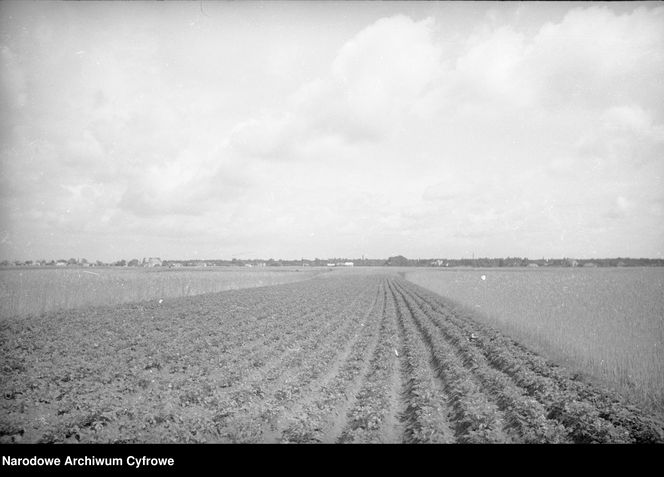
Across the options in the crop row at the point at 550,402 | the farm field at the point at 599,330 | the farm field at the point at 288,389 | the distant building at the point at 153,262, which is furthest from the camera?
the distant building at the point at 153,262

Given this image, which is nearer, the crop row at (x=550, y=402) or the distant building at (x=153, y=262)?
the crop row at (x=550, y=402)

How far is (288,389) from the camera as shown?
8328 millimetres

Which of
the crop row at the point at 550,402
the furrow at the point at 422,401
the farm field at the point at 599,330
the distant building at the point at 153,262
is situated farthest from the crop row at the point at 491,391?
the distant building at the point at 153,262

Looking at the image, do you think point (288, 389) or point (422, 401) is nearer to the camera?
point (422, 401)

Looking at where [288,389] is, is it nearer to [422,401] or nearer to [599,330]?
[422,401]

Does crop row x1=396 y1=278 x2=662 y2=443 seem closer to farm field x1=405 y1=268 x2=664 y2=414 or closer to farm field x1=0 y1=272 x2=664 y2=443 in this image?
farm field x1=0 y1=272 x2=664 y2=443

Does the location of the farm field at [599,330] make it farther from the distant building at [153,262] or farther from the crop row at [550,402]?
the distant building at [153,262]

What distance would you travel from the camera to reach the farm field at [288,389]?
6.12 metres

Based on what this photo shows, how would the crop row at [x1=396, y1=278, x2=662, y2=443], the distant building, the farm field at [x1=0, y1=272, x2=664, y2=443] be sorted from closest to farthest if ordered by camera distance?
1. the crop row at [x1=396, y1=278, x2=662, y2=443]
2. the farm field at [x1=0, y1=272, x2=664, y2=443]
3. the distant building

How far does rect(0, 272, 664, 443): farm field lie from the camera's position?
6.12m

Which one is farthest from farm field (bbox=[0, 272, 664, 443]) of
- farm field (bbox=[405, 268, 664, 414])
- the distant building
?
the distant building

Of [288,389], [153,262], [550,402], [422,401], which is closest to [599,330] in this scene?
[550,402]

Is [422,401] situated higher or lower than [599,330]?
lower
